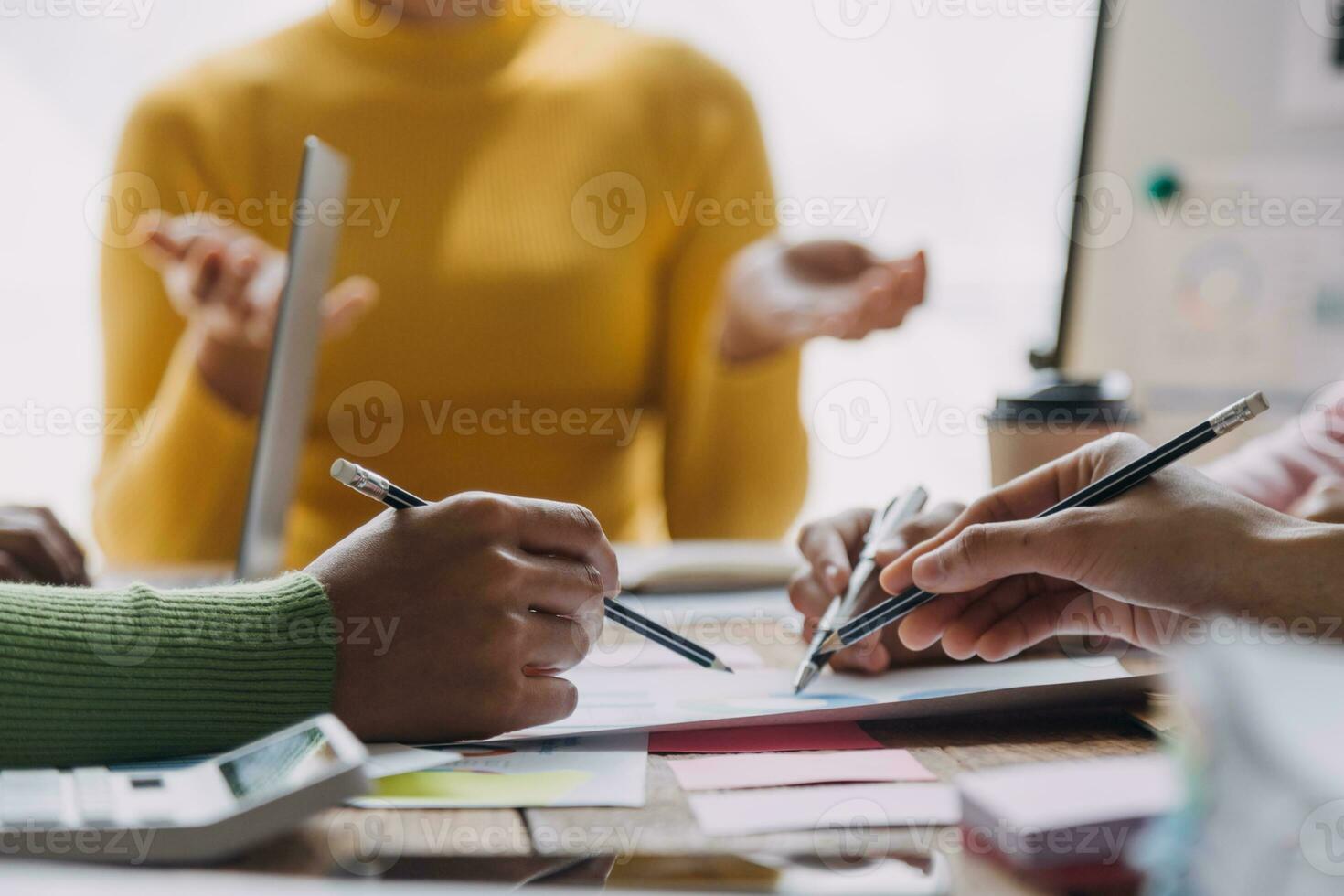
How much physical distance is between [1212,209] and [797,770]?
1486 millimetres

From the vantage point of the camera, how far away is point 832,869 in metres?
0.32

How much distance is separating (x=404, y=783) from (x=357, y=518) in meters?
0.85

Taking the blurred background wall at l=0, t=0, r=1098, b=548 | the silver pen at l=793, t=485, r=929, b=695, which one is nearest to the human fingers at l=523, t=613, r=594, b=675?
the silver pen at l=793, t=485, r=929, b=695

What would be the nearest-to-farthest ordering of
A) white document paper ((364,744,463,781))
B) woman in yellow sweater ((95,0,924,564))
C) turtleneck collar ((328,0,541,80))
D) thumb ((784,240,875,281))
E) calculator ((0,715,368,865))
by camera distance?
calculator ((0,715,368,865)) → white document paper ((364,744,463,781)) → thumb ((784,240,875,281)) → woman in yellow sweater ((95,0,924,564)) → turtleneck collar ((328,0,541,80))

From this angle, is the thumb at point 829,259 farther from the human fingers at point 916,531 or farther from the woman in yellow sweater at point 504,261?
the human fingers at point 916,531

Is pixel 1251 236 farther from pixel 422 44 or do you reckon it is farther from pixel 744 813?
pixel 744 813

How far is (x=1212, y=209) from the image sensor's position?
1625mm

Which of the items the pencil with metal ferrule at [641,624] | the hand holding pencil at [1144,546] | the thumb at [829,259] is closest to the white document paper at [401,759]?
the pencil with metal ferrule at [641,624]

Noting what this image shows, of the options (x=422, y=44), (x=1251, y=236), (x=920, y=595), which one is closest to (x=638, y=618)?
(x=920, y=595)

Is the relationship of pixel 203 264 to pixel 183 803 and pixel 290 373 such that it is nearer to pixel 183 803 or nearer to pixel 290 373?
pixel 290 373

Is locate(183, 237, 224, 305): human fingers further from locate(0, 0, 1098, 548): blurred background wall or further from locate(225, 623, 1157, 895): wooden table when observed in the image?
locate(0, 0, 1098, 548): blurred background wall

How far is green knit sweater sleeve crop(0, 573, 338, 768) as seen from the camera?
1.39 feet

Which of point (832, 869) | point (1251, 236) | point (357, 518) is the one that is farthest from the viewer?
point (1251, 236)

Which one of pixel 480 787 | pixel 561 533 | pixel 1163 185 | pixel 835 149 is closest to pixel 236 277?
pixel 561 533
